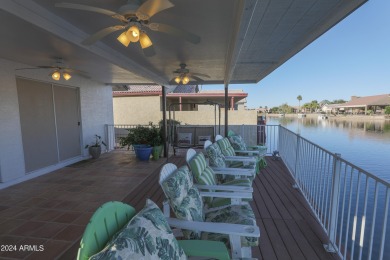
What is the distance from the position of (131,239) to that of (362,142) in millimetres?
9390

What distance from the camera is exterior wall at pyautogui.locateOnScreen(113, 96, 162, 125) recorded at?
10523 millimetres

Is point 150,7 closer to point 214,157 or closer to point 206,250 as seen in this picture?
point 206,250

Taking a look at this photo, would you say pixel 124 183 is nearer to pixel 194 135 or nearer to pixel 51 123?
pixel 51 123

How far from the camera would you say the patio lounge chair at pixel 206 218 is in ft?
4.73

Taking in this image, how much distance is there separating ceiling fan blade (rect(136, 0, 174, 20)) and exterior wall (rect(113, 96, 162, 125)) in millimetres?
8747

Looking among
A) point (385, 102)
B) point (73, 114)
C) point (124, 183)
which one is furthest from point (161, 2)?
point (385, 102)

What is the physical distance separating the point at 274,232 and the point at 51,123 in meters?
5.10

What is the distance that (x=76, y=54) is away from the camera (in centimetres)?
347

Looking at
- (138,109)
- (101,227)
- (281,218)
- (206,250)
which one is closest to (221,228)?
(206,250)

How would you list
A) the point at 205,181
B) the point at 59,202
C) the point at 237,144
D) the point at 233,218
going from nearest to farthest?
the point at 233,218
the point at 205,181
the point at 59,202
the point at 237,144

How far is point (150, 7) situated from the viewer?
1725mm

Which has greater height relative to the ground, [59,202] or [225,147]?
[225,147]

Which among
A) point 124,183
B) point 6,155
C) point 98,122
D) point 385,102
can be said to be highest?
point 385,102

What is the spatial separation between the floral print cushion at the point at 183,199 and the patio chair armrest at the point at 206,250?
28 centimetres
